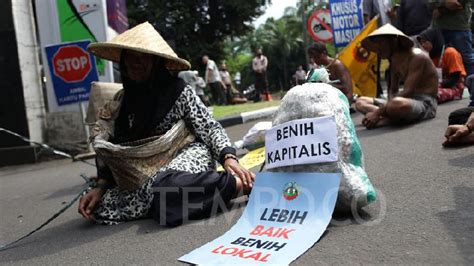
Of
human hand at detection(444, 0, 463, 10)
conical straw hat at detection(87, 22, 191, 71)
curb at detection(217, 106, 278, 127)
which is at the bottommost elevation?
curb at detection(217, 106, 278, 127)

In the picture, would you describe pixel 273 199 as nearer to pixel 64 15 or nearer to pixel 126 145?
pixel 126 145

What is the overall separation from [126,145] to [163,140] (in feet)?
0.78

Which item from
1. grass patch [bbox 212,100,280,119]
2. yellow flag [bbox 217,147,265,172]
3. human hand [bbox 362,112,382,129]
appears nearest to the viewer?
yellow flag [bbox 217,147,265,172]

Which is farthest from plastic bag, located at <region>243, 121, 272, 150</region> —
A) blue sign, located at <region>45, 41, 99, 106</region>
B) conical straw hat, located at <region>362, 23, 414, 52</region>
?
blue sign, located at <region>45, 41, 99, 106</region>

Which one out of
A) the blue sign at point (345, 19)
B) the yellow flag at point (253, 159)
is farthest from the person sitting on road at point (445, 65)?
the yellow flag at point (253, 159)

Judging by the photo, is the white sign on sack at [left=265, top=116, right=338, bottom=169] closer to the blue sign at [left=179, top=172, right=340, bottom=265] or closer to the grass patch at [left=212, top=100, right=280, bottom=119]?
the blue sign at [left=179, top=172, right=340, bottom=265]

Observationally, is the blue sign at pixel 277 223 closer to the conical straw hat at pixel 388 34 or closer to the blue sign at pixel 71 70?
the conical straw hat at pixel 388 34

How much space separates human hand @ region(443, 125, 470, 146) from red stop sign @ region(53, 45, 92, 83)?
490 cm

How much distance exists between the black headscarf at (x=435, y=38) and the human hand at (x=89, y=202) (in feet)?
18.0

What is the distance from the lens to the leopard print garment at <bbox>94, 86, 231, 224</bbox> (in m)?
3.04

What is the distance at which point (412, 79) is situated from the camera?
16.9 feet

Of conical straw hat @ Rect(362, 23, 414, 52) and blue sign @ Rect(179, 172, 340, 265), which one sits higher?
conical straw hat @ Rect(362, 23, 414, 52)

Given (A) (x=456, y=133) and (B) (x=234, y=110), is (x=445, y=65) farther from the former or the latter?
(B) (x=234, y=110)

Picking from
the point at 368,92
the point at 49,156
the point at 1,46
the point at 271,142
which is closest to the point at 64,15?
the point at 1,46
